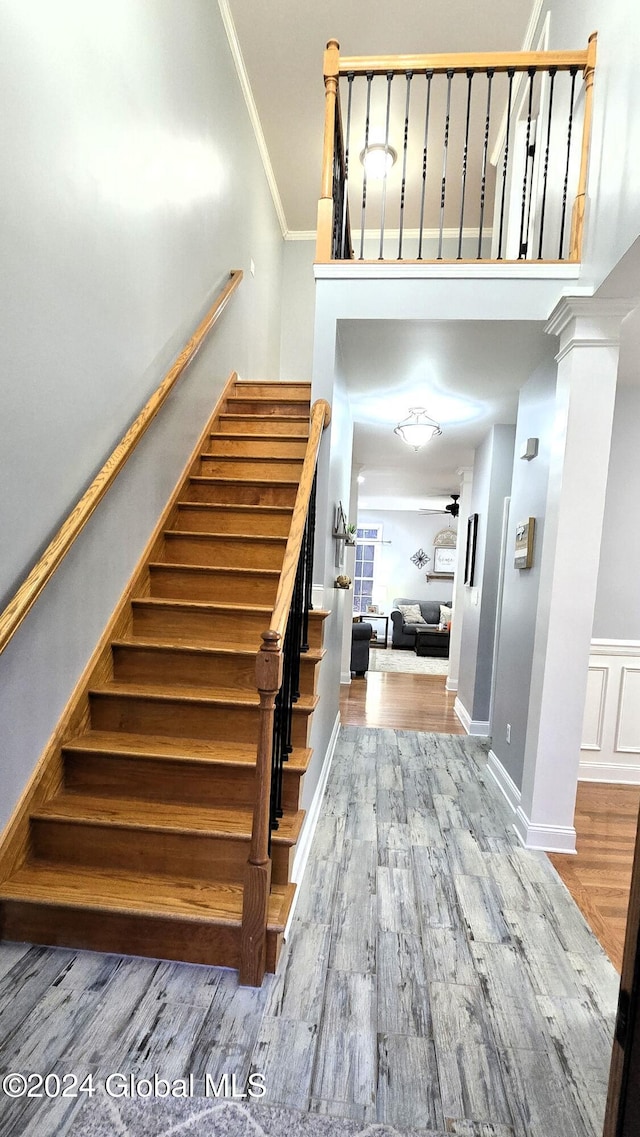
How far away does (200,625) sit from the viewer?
2.68 metres

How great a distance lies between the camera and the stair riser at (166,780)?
2.06 metres

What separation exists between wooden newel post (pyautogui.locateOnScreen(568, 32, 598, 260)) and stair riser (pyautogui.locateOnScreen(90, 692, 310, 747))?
252 centimetres

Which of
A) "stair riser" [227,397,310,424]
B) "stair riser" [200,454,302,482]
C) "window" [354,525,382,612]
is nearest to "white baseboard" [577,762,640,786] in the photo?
"stair riser" [200,454,302,482]

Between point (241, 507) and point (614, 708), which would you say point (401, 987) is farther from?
point (614, 708)

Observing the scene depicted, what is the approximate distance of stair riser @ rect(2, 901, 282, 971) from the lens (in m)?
1.70

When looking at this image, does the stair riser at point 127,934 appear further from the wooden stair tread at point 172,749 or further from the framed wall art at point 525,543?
the framed wall art at point 525,543

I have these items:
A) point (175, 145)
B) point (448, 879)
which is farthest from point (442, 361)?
point (448, 879)

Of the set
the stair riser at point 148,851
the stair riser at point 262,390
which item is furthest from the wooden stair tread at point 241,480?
the stair riser at point 148,851

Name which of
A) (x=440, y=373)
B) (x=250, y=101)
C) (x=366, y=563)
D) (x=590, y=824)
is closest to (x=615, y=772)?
(x=590, y=824)

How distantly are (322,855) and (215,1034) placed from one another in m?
0.99

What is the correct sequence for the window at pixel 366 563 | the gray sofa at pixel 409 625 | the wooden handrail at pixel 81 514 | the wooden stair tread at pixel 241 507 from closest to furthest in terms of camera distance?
the wooden handrail at pixel 81 514 < the wooden stair tread at pixel 241 507 < the gray sofa at pixel 409 625 < the window at pixel 366 563

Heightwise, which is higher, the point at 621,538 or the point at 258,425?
the point at 258,425

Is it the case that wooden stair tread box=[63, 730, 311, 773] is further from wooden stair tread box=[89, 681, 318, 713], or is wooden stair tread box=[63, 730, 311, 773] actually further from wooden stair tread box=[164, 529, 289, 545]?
wooden stair tread box=[164, 529, 289, 545]

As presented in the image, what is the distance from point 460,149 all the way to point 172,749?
572 cm
